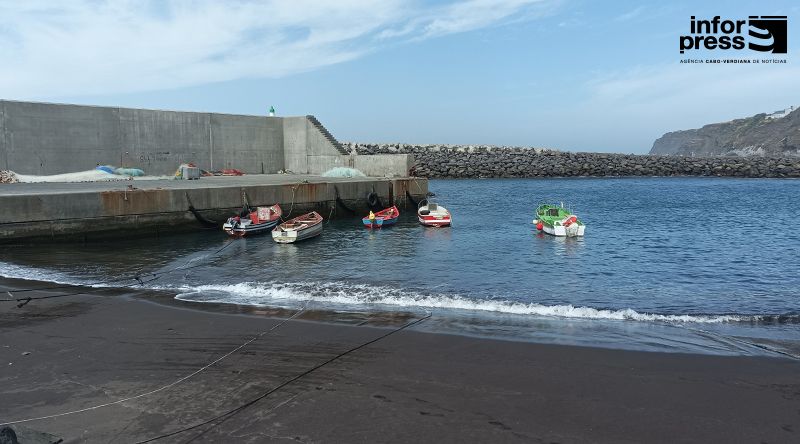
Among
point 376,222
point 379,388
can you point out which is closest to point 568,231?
point 376,222

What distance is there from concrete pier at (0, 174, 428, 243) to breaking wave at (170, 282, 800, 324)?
1119 centimetres

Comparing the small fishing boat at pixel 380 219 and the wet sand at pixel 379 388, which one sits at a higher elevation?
the small fishing boat at pixel 380 219

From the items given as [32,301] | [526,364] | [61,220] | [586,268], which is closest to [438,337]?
[526,364]

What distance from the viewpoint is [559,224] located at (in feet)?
86.2

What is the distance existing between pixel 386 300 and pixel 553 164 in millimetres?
75900

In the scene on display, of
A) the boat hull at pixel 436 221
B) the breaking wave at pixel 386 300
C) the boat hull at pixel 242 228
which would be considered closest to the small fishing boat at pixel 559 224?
the boat hull at pixel 436 221

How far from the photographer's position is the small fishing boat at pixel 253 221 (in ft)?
84.4

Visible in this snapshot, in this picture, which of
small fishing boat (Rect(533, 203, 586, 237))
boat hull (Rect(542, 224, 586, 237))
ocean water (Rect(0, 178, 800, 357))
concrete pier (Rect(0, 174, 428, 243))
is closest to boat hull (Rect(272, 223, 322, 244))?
ocean water (Rect(0, 178, 800, 357))

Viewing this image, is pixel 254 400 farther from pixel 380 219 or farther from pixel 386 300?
pixel 380 219

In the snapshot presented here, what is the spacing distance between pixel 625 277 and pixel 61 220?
2141 cm

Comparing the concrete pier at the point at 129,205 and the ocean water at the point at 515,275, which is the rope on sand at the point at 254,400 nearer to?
the ocean water at the point at 515,275

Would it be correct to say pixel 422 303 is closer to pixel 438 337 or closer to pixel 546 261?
pixel 438 337

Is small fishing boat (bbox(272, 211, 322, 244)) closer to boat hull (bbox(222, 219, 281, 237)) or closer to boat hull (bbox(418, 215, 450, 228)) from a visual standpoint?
boat hull (bbox(222, 219, 281, 237))

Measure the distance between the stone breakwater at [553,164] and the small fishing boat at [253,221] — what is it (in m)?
49.5
